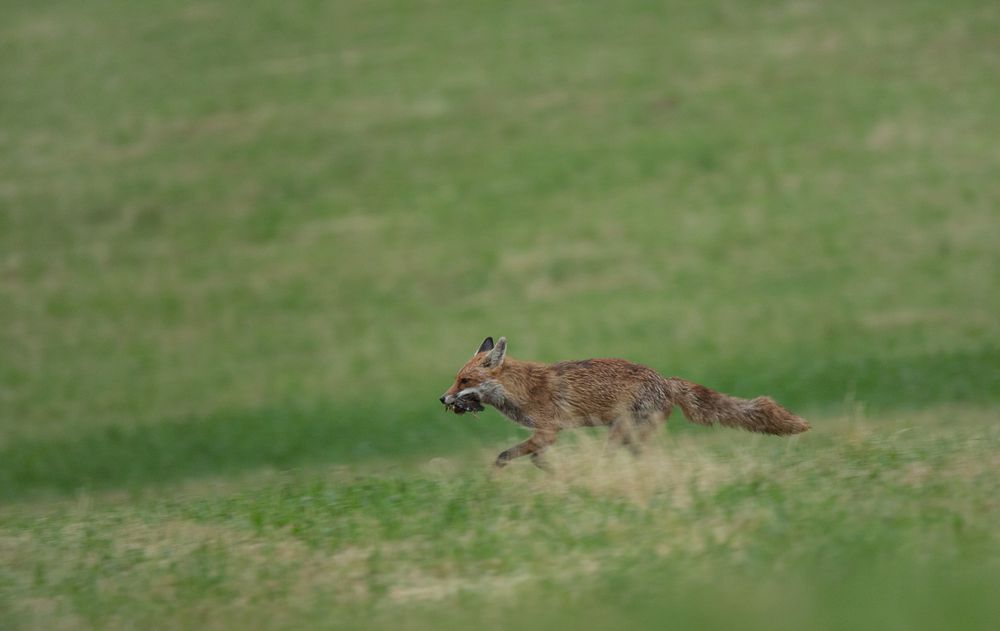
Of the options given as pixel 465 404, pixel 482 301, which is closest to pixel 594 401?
pixel 465 404

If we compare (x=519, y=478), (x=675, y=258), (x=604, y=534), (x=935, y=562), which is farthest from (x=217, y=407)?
(x=935, y=562)

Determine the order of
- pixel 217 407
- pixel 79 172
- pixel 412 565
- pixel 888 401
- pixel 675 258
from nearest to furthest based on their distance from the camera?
pixel 412 565 < pixel 888 401 < pixel 217 407 < pixel 675 258 < pixel 79 172

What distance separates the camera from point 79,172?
127 ft

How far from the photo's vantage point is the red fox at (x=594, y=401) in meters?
10.2

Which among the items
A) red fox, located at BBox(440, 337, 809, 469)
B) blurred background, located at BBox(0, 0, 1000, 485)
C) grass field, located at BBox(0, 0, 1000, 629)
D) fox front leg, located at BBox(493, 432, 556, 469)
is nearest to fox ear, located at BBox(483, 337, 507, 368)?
red fox, located at BBox(440, 337, 809, 469)

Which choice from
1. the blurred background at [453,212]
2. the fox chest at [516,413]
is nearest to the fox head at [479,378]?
the fox chest at [516,413]

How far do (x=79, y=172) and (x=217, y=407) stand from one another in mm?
15544

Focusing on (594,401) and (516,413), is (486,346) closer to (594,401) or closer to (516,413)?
(516,413)

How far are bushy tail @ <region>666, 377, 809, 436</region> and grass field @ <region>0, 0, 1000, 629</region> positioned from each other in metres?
0.27

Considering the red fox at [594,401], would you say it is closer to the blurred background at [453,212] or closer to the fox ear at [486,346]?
the fox ear at [486,346]

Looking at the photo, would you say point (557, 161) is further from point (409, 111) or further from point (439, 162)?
point (409, 111)

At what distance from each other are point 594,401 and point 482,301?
68.2ft

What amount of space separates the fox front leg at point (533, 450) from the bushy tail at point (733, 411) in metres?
1.19

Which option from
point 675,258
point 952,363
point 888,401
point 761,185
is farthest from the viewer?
point 761,185
